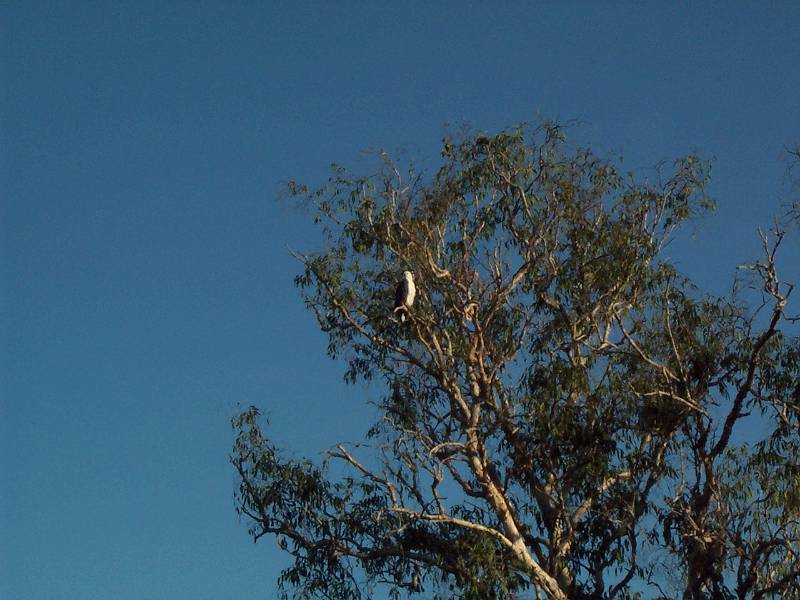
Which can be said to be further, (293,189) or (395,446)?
(293,189)

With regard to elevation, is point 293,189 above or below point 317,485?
above

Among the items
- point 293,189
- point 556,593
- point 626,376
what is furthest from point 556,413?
point 293,189

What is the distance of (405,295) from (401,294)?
0.33ft

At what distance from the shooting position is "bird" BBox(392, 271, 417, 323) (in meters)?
12.8

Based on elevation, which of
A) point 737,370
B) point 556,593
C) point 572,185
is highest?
point 572,185

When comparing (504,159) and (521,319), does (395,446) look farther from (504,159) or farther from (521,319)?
(504,159)

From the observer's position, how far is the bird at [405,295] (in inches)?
502

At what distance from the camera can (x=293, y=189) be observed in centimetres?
1388

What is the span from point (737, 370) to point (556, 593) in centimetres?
227

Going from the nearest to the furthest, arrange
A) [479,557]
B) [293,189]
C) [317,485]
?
[479,557] → [317,485] → [293,189]

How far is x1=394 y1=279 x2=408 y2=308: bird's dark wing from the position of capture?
12.8m

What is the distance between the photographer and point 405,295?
12.8 meters

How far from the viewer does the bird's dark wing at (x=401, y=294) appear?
1281cm

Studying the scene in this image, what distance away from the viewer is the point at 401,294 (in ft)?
42.3
